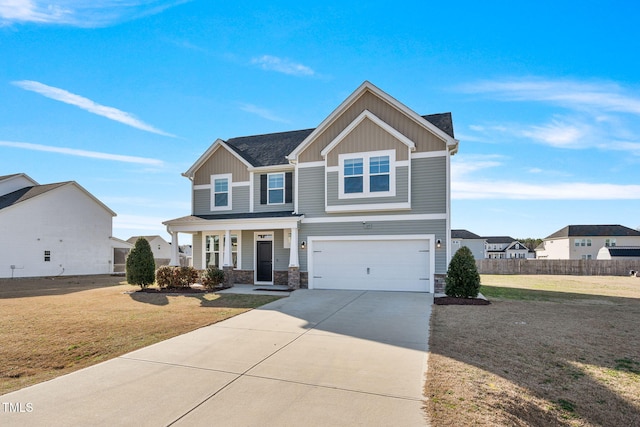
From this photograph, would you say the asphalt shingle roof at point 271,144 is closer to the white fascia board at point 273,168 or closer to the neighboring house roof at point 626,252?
the white fascia board at point 273,168

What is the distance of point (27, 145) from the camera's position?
25078mm

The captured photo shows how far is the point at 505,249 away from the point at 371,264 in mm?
65501

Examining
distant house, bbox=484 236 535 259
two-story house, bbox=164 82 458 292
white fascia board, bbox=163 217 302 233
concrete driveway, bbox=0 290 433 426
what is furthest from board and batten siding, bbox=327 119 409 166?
distant house, bbox=484 236 535 259

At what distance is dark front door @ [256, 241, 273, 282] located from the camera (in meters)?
17.1

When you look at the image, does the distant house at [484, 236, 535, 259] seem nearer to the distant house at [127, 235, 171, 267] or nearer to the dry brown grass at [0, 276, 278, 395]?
the distant house at [127, 235, 171, 267]

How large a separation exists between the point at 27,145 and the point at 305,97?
22.7 m

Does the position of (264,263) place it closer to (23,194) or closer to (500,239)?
(23,194)

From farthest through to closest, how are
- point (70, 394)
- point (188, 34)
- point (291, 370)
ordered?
point (188, 34)
point (291, 370)
point (70, 394)

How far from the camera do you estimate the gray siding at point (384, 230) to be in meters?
14.0

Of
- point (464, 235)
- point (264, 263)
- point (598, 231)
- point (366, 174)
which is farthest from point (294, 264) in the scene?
point (598, 231)

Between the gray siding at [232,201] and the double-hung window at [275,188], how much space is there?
130cm

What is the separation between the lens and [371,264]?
14.9 m

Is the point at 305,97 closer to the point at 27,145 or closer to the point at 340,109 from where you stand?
the point at 340,109

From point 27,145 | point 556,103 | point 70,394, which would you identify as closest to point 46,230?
point 27,145
